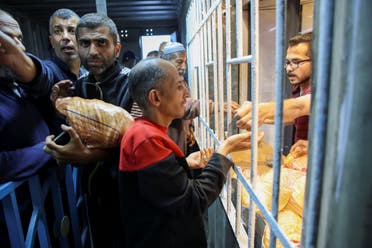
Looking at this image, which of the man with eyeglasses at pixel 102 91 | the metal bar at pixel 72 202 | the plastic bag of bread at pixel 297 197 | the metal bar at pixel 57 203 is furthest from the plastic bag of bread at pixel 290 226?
the metal bar at pixel 72 202

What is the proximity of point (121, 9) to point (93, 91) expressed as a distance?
431cm

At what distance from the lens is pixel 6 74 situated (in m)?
1.17

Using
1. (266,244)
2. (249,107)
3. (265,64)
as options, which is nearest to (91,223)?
(266,244)

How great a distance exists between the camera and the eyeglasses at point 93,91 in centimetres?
128

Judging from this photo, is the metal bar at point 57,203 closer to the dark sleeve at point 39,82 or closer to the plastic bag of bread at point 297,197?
the dark sleeve at point 39,82

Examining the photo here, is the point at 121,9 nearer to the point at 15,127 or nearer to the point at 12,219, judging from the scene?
the point at 15,127

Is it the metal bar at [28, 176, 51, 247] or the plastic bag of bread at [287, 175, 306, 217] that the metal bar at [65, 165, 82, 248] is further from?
the plastic bag of bread at [287, 175, 306, 217]

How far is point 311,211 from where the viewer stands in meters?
0.41

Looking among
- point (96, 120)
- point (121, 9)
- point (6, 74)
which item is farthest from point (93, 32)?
point (121, 9)

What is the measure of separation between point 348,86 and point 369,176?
0.12 m

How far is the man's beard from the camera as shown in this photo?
115 cm

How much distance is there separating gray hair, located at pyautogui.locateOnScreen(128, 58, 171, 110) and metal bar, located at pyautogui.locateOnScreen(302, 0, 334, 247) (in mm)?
597

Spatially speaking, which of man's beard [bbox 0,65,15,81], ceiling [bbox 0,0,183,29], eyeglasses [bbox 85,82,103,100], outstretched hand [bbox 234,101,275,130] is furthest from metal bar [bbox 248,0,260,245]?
ceiling [bbox 0,0,183,29]

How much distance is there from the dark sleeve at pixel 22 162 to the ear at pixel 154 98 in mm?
704
